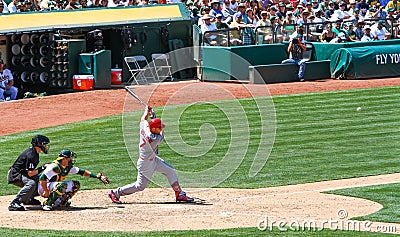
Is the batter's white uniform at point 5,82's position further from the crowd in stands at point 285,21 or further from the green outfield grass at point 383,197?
the green outfield grass at point 383,197

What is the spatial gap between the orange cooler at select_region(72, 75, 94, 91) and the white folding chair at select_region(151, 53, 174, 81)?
85.4 inches

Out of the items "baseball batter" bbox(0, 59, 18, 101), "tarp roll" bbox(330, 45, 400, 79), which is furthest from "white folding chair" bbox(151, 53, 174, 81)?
"tarp roll" bbox(330, 45, 400, 79)

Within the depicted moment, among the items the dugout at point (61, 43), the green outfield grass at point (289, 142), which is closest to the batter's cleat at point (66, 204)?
the green outfield grass at point (289, 142)

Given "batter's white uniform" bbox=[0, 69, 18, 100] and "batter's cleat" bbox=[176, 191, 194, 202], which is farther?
"batter's white uniform" bbox=[0, 69, 18, 100]

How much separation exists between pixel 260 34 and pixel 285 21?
54.1 inches

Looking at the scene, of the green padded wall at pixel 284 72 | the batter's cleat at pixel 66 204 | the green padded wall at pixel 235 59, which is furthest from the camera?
the green padded wall at pixel 235 59

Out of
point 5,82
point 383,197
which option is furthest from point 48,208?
point 5,82

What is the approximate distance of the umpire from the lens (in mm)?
12195

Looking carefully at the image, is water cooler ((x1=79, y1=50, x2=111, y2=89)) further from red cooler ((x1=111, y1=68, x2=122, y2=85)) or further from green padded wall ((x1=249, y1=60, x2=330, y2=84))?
green padded wall ((x1=249, y1=60, x2=330, y2=84))

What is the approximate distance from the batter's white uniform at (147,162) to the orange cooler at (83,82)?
1285 centimetres

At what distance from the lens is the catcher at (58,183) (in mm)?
12219

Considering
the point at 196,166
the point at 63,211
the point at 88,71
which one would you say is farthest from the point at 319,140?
the point at 88,71

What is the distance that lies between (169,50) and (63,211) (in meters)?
15.7

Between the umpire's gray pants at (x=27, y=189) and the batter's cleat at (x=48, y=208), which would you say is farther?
the batter's cleat at (x=48, y=208)
